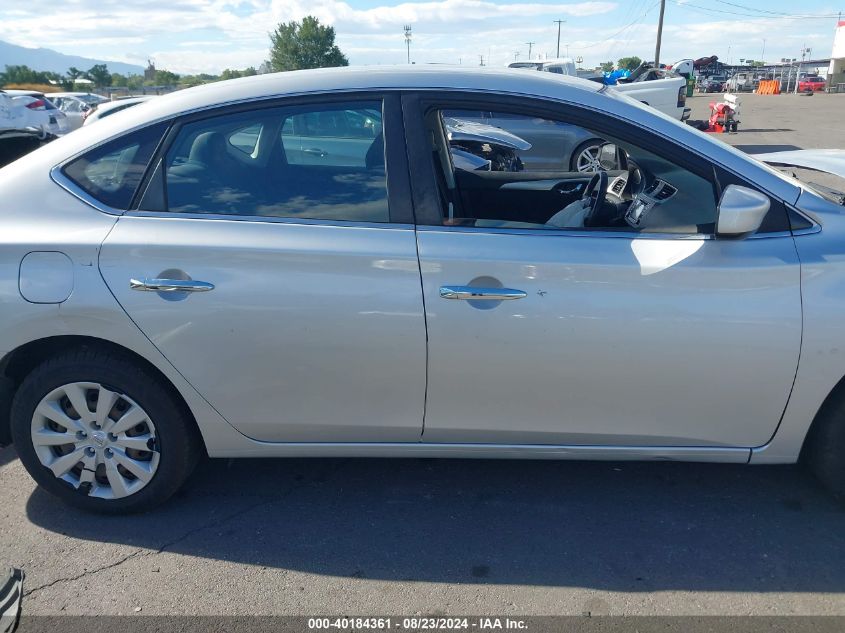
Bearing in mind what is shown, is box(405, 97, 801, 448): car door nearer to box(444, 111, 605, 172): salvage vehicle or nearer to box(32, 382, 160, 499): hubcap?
box(32, 382, 160, 499): hubcap

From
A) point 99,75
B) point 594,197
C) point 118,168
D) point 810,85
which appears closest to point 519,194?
point 594,197

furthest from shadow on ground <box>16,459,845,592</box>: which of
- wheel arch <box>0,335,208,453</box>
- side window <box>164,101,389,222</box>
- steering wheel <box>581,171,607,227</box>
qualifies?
side window <box>164,101,389,222</box>

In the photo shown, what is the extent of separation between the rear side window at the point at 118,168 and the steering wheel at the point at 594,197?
1.80 metres

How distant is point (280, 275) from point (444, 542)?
4.00 ft

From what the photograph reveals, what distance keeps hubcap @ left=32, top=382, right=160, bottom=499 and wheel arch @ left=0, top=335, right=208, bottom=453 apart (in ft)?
0.48

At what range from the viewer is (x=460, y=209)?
11.3ft

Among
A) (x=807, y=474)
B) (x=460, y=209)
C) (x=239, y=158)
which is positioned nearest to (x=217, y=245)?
(x=239, y=158)

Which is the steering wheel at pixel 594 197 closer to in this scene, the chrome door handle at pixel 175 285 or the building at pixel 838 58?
the chrome door handle at pixel 175 285

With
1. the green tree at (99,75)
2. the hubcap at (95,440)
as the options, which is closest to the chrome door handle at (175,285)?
the hubcap at (95,440)

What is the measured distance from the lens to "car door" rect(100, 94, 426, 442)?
2.61m

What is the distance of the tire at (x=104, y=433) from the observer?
2.77m

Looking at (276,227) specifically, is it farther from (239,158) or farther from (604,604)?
(604,604)

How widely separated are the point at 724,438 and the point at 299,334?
1675 mm

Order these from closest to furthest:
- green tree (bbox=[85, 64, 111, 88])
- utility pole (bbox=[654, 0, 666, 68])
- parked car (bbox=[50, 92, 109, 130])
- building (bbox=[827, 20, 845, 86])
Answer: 1. parked car (bbox=[50, 92, 109, 130])
2. utility pole (bbox=[654, 0, 666, 68])
3. building (bbox=[827, 20, 845, 86])
4. green tree (bbox=[85, 64, 111, 88])
